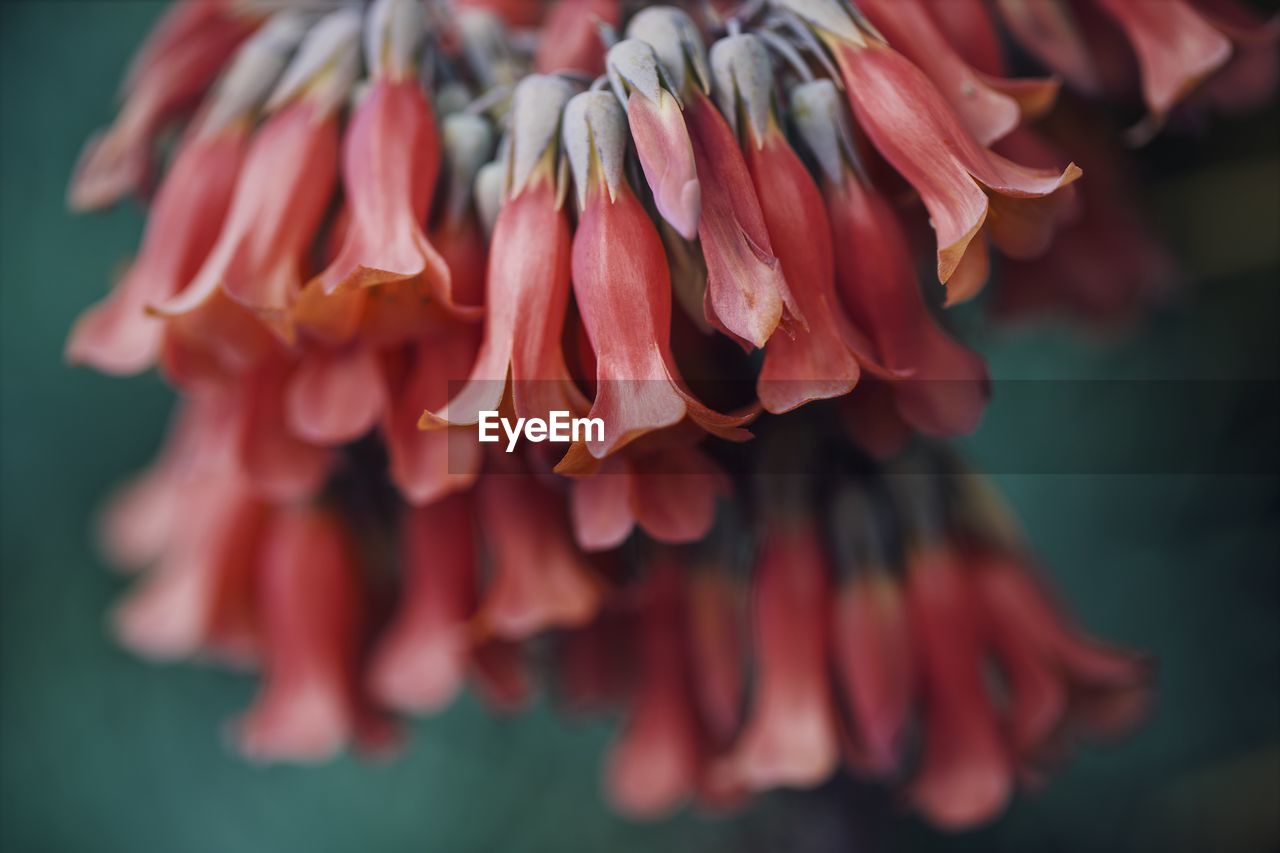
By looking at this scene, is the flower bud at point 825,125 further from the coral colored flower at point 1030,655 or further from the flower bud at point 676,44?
the coral colored flower at point 1030,655

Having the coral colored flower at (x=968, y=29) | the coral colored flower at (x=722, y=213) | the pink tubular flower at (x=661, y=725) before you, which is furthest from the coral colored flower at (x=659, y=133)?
the pink tubular flower at (x=661, y=725)

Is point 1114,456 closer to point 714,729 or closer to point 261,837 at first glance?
point 714,729

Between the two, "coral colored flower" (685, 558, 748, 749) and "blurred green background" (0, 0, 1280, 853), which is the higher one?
"coral colored flower" (685, 558, 748, 749)

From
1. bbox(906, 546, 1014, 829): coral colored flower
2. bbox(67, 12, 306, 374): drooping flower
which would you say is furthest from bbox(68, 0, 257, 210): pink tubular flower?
bbox(906, 546, 1014, 829): coral colored flower

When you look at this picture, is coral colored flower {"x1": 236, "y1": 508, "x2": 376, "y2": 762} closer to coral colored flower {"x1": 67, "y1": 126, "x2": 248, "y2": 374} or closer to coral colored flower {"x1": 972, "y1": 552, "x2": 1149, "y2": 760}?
coral colored flower {"x1": 67, "y1": 126, "x2": 248, "y2": 374}

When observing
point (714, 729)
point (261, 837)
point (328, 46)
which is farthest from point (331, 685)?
point (261, 837)

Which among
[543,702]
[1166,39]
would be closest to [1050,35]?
[1166,39]
